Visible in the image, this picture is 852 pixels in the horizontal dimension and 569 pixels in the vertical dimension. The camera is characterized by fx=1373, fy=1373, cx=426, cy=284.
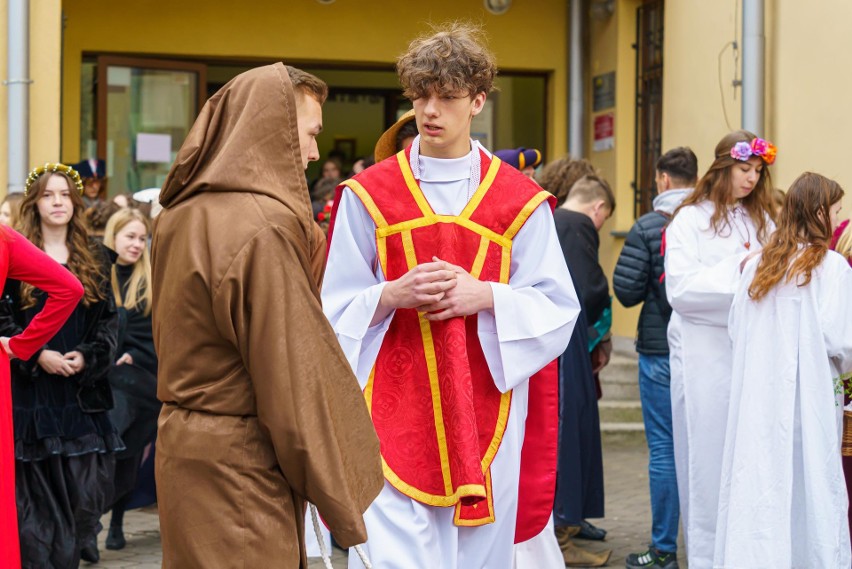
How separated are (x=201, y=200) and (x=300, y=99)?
44 centimetres

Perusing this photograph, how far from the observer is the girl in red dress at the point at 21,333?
15.8 ft

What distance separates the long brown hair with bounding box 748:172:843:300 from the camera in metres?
5.37


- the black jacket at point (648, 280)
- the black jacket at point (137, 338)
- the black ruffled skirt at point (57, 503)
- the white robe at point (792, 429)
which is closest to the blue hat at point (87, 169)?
the black jacket at point (137, 338)

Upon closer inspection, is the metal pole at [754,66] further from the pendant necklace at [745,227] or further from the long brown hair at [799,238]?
the long brown hair at [799,238]

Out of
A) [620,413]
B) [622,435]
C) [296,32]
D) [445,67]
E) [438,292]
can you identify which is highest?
[296,32]

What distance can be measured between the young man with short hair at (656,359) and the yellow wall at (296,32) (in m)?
5.73

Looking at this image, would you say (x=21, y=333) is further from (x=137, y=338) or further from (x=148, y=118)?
(x=148, y=118)

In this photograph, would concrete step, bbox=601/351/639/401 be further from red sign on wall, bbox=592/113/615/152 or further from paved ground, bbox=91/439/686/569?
red sign on wall, bbox=592/113/615/152

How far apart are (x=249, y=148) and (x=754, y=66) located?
681 centimetres

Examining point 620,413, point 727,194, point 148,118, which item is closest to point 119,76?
point 148,118

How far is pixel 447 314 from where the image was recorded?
4094 mm

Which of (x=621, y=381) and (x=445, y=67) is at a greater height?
(x=445, y=67)

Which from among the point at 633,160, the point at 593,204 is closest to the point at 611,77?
the point at 633,160

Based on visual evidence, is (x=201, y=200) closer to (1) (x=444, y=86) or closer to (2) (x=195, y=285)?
(2) (x=195, y=285)
